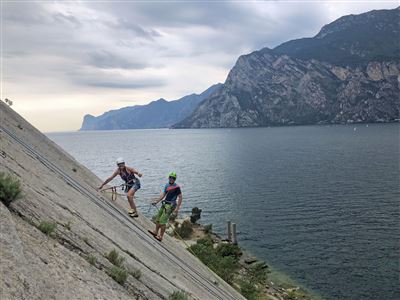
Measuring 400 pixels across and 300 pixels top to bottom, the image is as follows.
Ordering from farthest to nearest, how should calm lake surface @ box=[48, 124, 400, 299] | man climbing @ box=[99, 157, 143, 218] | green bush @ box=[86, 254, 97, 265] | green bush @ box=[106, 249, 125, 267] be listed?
calm lake surface @ box=[48, 124, 400, 299] → man climbing @ box=[99, 157, 143, 218] → green bush @ box=[106, 249, 125, 267] → green bush @ box=[86, 254, 97, 265]

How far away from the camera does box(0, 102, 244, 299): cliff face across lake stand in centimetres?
560

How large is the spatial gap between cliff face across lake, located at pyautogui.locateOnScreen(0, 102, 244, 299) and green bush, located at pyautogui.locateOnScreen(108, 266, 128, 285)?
37mm

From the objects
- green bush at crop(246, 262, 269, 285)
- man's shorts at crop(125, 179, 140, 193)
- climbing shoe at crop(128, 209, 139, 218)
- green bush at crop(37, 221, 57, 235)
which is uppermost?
green bush at crop(37, 221, 57, 235)

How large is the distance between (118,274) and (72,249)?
1116 mm

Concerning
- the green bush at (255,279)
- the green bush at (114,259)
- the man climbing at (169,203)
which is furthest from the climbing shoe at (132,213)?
the green bush at (255,279)

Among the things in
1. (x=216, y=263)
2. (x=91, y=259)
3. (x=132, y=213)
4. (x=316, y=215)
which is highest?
(x=91, y=259)

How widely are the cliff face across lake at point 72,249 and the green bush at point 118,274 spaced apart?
0.04 m

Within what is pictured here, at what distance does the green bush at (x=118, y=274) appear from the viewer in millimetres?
7640

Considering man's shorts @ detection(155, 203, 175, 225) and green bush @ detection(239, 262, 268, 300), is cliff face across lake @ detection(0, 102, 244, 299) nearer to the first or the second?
man's shorts @ detection(155, 203, 175, 225)

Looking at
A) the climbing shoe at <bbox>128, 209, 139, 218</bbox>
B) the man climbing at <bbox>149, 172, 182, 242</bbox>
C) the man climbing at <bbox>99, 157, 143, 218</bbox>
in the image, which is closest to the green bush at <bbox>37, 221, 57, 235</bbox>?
the man climbing at <bbox>149, 172, 182, 242</bbox>

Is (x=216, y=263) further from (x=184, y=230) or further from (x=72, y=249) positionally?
(x=72, y=249)

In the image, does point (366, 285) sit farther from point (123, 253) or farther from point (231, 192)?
point (231, 192)

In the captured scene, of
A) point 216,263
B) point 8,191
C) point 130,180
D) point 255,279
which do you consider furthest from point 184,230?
point 8,191

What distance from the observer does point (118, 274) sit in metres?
Answer: 7.69
